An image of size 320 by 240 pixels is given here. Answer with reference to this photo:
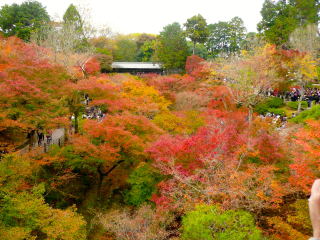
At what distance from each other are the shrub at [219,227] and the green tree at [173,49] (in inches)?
1116

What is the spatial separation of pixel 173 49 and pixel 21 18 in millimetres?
21122

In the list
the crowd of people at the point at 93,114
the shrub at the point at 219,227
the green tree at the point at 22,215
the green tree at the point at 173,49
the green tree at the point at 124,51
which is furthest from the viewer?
the green tree at the point at 124,51

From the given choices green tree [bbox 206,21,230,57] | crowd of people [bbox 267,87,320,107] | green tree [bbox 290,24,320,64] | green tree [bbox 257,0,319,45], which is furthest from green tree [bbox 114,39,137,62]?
green tree [bbox 290,24,320,64]

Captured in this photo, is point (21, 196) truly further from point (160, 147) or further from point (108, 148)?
point (160, 147)

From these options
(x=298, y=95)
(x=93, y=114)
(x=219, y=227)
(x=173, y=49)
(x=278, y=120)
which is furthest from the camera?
(x=173, y=49)

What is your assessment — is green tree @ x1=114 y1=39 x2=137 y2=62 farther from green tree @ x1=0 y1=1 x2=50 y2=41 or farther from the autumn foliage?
the autumn foliage

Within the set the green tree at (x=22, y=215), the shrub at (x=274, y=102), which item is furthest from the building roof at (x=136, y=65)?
the green tree at (x=22, y=215)

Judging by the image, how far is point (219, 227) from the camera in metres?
7.16

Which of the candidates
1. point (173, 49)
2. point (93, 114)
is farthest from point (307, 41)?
point (93, 114)

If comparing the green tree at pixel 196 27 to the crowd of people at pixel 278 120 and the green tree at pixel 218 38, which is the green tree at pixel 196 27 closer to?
the green tree at pixel 218 38

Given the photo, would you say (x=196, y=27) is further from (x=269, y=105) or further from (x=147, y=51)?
(x=269, y=105)

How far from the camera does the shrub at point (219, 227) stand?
22.7 ft

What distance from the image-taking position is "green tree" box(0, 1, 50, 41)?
94.9 feet

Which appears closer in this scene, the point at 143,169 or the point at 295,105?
the point at 143,169
